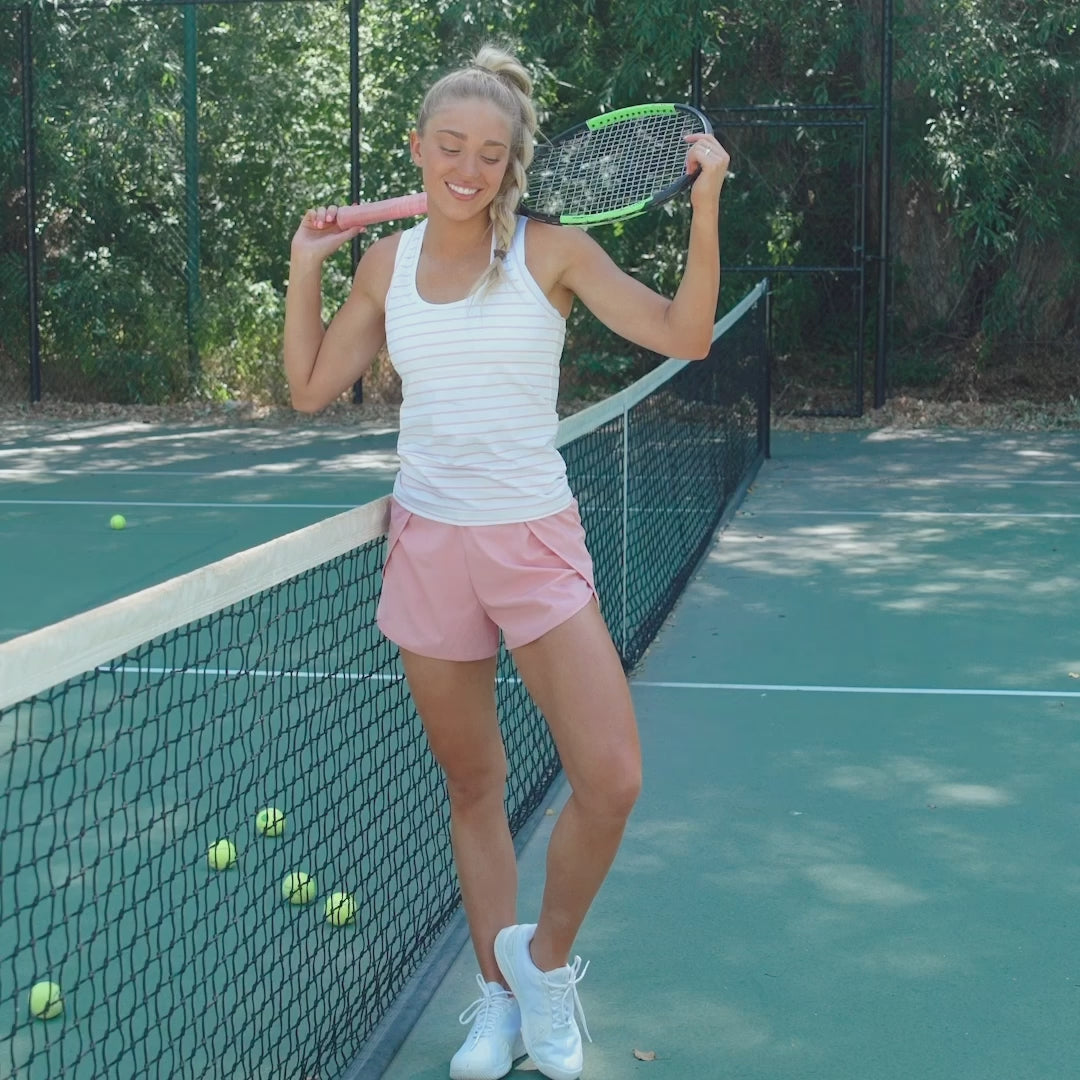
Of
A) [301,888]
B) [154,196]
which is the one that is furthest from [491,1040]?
[154,196]

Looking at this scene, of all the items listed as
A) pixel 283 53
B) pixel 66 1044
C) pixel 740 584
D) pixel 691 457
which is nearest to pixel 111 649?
pixel 66 1044

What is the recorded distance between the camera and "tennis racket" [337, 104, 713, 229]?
3.41 m

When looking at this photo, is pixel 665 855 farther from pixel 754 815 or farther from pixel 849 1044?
pixel 849 1044

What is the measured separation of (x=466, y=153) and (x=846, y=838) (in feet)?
6.94

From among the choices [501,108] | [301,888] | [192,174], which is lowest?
[301,888]

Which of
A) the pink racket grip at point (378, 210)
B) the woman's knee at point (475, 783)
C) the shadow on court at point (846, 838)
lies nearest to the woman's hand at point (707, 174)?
the pink racket grip at point (378, 210)

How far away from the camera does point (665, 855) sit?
3.91 m

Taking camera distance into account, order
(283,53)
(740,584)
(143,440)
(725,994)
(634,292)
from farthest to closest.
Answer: (283,53)
(143,440)
(740,584)
(725,994)
(634,292)

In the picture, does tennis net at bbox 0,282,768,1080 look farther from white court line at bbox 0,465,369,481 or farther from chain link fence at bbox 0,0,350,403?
chain link fence at bbox 0,0,350,403

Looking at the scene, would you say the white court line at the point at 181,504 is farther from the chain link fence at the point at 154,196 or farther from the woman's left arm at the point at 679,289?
the woman's left arm at the point at 679,289

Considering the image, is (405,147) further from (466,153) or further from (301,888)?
(466,153)

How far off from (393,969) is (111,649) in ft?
4.44

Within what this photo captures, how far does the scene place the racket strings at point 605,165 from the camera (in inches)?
137

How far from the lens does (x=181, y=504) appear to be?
30.1 ft
